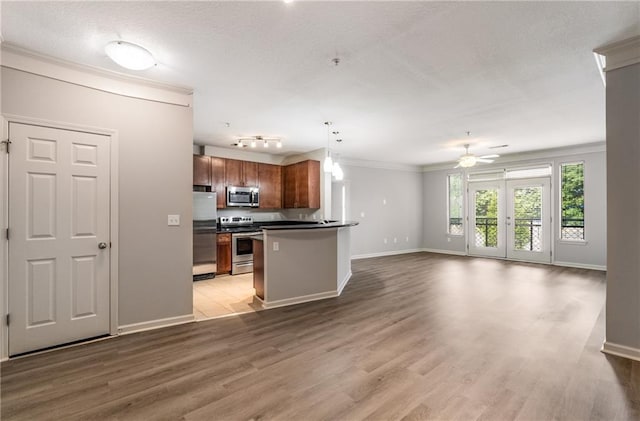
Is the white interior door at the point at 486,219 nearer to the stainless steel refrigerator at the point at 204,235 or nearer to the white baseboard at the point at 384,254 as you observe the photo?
the white baseboard at the point at 384,254

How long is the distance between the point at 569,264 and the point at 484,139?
356 cm

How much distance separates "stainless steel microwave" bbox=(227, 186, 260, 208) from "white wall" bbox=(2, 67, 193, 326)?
3.00 meters

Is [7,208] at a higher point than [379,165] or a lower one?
lower

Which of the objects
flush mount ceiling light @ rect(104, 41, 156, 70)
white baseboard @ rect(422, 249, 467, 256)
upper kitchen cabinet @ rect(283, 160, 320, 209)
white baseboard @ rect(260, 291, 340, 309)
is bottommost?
white baseboard @ rect(260, 291, 340, 309)

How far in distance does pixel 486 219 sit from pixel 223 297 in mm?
6885

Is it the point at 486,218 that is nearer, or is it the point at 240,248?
the point at 240,248

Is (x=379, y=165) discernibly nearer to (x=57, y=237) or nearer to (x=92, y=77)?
(x=92, y=77)

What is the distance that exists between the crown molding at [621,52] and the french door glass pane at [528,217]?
520cm

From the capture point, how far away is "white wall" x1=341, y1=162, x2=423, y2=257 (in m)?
7.92

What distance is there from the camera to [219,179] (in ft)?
20.6

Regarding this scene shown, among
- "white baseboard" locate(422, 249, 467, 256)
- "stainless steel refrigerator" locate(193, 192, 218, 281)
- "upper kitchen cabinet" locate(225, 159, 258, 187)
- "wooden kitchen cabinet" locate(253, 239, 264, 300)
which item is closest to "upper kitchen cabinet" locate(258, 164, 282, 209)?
"upper kitchen cabinet" locate(225, 159, 258, 187)

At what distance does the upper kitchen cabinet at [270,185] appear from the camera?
6.90 meters

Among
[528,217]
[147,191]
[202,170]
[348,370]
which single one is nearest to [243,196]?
[202,170]

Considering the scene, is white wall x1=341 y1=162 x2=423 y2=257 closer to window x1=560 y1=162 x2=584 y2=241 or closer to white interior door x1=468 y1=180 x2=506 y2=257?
white interior door x1=468 y1=180 x2=506 y2=257
